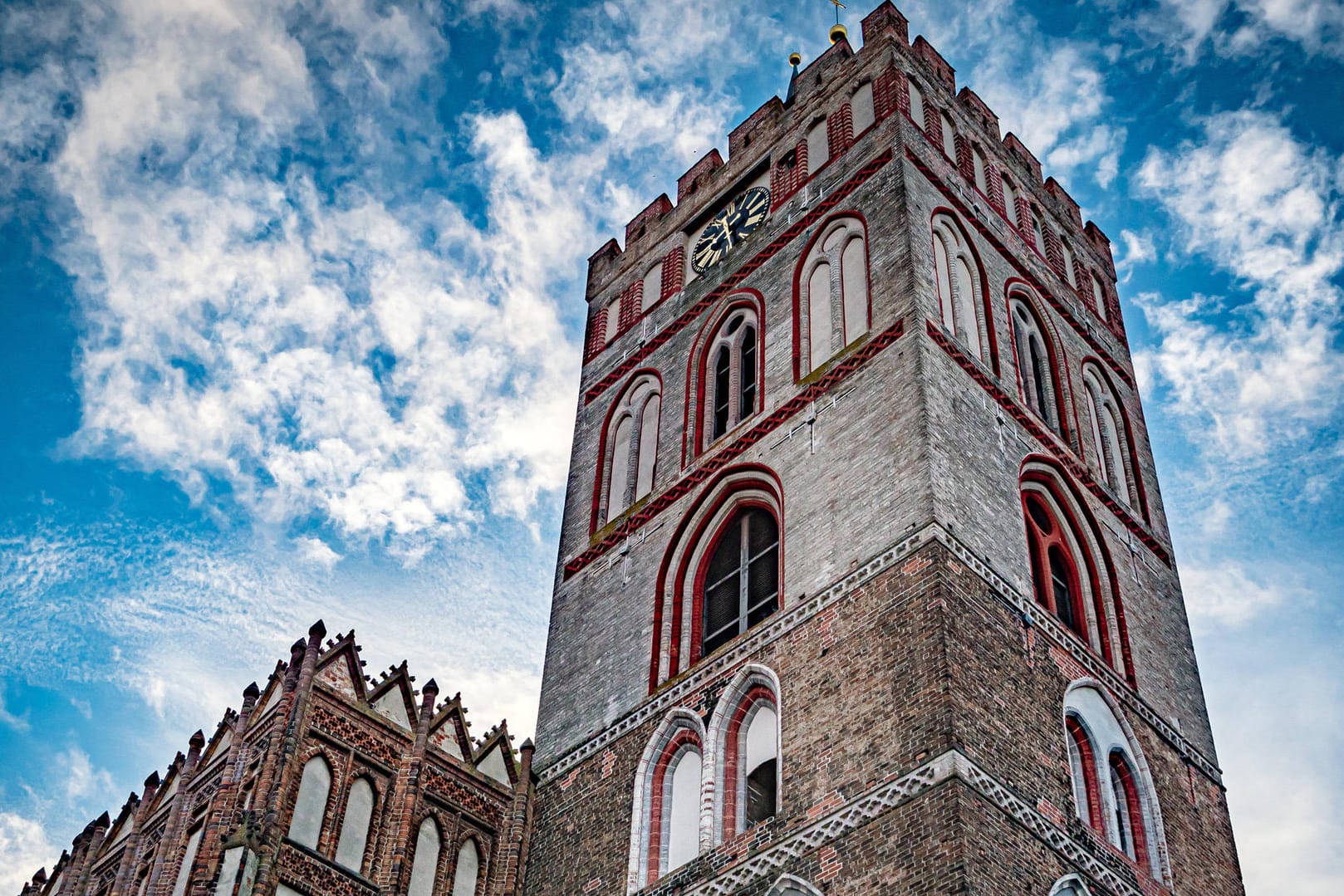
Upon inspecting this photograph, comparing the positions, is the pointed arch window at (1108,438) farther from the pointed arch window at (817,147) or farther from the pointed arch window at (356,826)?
the pointed arch window at (356,826)

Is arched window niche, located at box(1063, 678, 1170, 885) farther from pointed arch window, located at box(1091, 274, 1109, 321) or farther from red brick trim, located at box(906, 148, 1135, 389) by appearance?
pointed arch window, located at box(1091, 274, 1109, 321)

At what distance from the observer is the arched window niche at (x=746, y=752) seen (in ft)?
58.6

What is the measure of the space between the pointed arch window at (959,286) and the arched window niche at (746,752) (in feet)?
18.2

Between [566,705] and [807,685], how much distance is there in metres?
4.57

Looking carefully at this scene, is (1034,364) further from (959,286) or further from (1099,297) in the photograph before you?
(1099,297)

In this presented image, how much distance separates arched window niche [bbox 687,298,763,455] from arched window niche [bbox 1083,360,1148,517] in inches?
190

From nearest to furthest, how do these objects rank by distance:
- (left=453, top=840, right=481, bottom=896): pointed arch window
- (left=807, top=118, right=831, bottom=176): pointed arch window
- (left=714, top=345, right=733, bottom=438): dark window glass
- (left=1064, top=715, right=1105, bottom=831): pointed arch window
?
(left=1064, top=715, right=1105, bottom=831): pointed arch window < (left=453, top=840, right=481, bottom=896): pointed arch window < (left=714, top=345, right=733, bottom=438): dark window glass < (left=807, top=118, right=831, bottom=176): pointed arch window

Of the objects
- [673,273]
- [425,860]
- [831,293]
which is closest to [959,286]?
[831,293]

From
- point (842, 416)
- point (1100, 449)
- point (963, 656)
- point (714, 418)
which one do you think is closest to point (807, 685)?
point (963, 656)

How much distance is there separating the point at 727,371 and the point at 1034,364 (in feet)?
14.6

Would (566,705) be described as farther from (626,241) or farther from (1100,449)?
(626,241)

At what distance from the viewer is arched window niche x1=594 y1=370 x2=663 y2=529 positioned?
24156 mm

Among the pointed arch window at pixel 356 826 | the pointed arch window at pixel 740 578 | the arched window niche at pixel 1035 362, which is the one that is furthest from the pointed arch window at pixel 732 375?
the pointed arch window at pixel 356 826

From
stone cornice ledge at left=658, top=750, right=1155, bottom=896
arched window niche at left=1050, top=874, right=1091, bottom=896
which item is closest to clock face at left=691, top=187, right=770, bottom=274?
stone cornice ledge at left=658, top=750, right=1155, bottom=896
